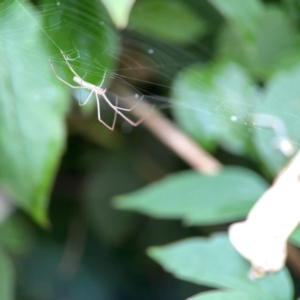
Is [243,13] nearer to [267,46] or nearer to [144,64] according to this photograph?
[267,46]

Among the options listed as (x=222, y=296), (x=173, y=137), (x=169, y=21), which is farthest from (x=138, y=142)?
(x=222, y=296)

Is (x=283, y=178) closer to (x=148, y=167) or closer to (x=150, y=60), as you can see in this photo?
(x=150, y=60)

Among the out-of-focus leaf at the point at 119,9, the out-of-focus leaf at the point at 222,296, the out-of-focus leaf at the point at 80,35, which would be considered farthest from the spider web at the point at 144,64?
the out-of-focus leaf at the point at 222,296

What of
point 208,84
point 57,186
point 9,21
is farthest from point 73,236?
point 9,21

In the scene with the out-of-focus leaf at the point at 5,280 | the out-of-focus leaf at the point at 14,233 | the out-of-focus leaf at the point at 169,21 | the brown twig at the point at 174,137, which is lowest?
the out-of-focus leaf at the point at 14,233

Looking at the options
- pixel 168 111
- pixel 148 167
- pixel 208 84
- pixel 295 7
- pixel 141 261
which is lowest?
pixel 141 261

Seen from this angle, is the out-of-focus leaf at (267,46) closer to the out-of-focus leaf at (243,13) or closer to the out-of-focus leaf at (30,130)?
the out-of-focus leaf at (243,13)

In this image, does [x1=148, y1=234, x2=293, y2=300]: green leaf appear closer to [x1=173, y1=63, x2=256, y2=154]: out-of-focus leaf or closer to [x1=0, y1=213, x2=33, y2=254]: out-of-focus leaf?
[x1=173, y1=63, x2=256, y2=154]: out-of-focus leaf

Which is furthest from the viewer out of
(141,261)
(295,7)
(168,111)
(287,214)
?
(141,261)

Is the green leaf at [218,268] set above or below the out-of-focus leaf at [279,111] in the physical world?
below
